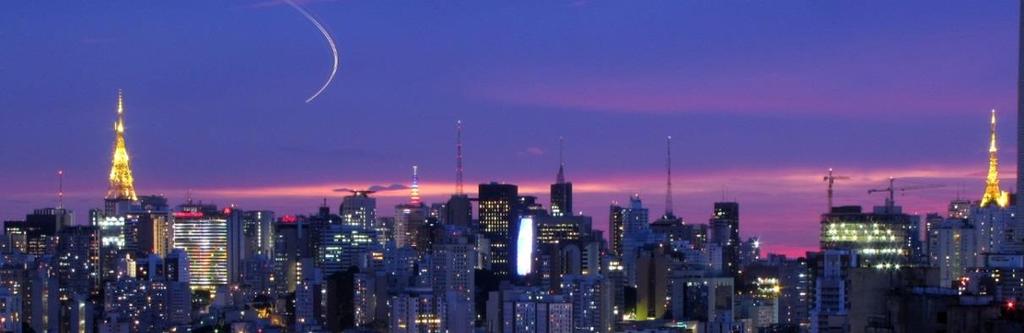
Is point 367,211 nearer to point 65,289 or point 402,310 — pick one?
point 65,289

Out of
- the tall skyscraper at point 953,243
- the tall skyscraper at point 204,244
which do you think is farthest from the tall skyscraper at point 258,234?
the tall skyscraper at point 953,243

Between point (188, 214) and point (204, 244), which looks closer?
point (204, 244)

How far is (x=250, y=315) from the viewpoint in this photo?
1107 inches

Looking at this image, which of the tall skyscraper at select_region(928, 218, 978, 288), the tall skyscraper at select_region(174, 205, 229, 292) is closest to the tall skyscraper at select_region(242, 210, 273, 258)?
the tall skyscraper at select_region(174, 205, 229, 292)

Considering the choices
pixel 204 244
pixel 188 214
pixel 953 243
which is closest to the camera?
pixel 953 243

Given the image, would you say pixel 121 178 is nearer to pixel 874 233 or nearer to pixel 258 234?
pixel 258 234

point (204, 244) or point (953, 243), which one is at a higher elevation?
point (953, 243)

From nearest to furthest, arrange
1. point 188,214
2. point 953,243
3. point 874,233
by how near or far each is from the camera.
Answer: point 874,233
point 953,243
point 188,214

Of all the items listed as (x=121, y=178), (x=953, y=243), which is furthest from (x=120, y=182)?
(x=953, y=243)

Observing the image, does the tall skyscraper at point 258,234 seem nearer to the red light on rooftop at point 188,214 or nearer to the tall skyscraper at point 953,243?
the red light on rooftop at point 188,214

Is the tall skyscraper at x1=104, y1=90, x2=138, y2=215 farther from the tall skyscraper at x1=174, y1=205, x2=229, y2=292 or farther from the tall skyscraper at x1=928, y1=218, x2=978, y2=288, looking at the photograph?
the tall skyscraper at x1=928, y1=218, x2=978, y2=288

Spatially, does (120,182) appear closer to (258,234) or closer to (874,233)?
(258,234)

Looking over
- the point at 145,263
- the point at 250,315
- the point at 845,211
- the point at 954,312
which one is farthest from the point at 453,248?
the point at 954,312

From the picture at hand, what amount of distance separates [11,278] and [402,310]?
5848mm
